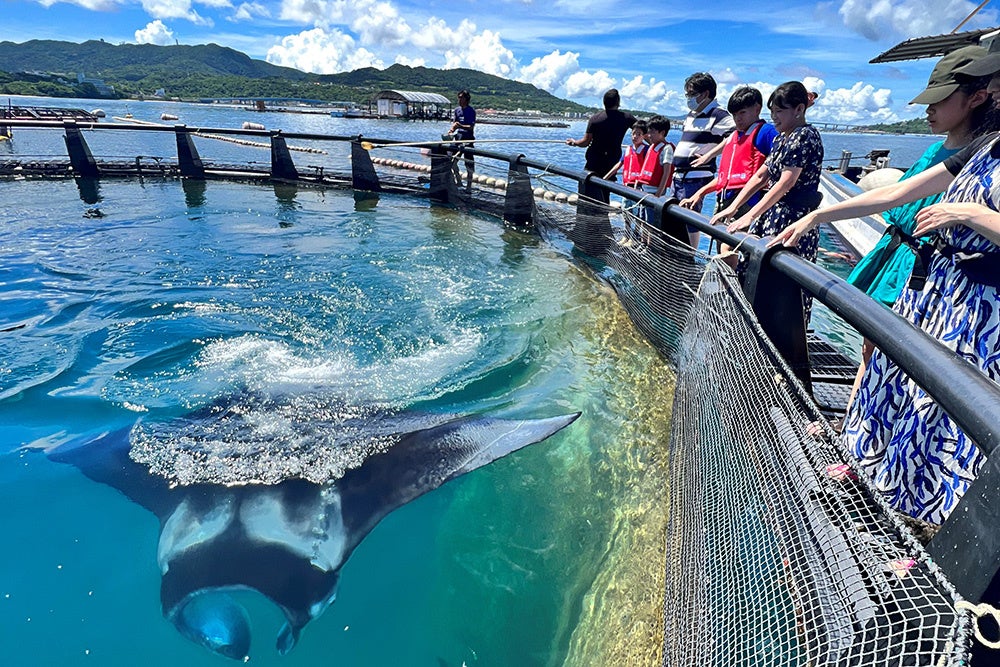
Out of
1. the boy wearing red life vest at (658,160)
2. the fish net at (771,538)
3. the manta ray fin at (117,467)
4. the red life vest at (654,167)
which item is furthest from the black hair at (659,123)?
the manta ray fin at (117,467)

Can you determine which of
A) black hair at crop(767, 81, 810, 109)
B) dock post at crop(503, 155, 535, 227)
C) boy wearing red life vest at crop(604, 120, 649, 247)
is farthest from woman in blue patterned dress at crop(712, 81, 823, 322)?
dock post at crop(503, 155, 535, 227)

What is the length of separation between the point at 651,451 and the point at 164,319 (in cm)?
501

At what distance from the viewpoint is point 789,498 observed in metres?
1.86

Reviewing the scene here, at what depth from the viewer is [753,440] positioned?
2217 millimetres

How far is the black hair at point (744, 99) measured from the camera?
464 cm

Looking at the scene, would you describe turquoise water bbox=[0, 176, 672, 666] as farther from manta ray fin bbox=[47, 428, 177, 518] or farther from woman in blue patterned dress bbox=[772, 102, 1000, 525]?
woman in blue patterned dress bbox=[772, 102, 1000, 525]

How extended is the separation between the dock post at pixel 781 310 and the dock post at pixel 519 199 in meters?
6.88

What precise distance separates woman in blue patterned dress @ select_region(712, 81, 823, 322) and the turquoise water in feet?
4.78

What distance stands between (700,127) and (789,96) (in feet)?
7.45

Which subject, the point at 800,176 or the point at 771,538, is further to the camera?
the point at 800,176

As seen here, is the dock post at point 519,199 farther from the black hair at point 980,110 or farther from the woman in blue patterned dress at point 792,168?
the black hair at point 980,110

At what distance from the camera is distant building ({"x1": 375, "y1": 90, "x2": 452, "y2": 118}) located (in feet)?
275

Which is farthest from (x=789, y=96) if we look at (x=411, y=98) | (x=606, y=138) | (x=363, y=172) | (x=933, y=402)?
(x=411, y=98)

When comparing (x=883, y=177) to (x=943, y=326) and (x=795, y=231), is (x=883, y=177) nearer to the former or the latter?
(x=795, y=231)
